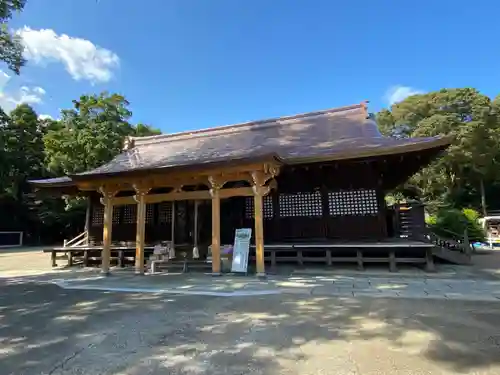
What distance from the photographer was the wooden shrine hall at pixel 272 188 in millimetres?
7098

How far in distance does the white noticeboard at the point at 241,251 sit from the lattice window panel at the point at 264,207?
5.86 feet

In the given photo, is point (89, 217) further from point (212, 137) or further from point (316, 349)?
point (316, 349)

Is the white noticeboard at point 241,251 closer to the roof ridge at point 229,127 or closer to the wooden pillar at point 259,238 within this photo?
the wooden pillar at point 259,238

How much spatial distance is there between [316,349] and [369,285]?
3.38 m

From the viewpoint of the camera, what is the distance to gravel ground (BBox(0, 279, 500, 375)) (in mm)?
2623

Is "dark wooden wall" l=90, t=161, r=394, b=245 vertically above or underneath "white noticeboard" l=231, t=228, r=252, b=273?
above

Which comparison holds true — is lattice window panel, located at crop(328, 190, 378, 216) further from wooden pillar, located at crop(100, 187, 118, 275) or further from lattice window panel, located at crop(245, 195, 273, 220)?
wooden pillar, located at crop(100, 187, 118, 275)

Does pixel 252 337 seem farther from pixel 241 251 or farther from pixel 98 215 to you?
pixel 98 215

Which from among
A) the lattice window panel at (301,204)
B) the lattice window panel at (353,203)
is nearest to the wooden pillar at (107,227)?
the lattice window panel at (301,204)

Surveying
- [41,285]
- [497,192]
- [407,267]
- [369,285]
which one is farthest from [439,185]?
[41,285]

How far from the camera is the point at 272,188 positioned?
8.66 meters

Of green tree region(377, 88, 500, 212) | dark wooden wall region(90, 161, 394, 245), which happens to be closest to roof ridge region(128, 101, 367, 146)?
dark wooden wall region(90, 161, 394, 245)

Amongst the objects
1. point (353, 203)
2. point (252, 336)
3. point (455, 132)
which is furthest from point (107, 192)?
point (455, 132)

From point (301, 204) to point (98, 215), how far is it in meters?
7.93
